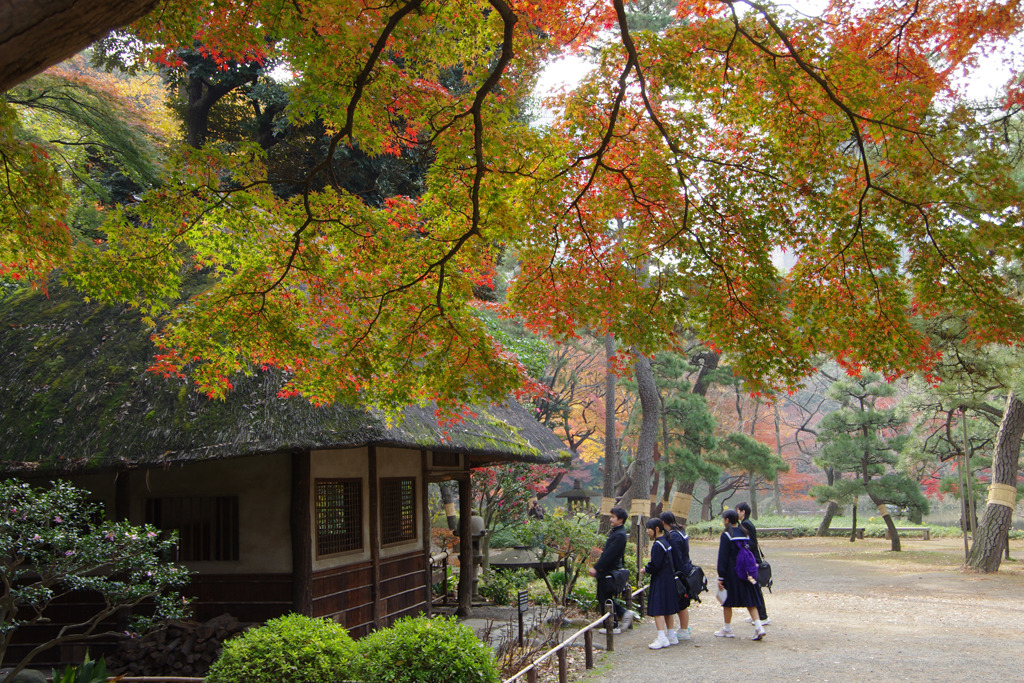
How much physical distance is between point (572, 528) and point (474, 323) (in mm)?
5186

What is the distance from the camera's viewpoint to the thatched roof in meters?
7.10

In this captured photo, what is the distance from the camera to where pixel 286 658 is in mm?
5324

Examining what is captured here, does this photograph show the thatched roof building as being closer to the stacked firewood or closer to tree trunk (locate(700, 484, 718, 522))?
the stacked firewood

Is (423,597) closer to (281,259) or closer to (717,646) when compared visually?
(717,646)

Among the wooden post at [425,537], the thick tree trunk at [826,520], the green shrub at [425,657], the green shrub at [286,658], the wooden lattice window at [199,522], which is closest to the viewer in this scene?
the green shrub at [425,657]

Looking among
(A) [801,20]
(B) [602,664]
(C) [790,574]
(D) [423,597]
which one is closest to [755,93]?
(A) [801,20]

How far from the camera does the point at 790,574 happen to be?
56.6ft

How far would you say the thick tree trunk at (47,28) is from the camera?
2543mm

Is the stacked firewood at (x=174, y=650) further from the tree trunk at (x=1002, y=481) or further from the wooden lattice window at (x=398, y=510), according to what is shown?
the tree trunk at (x=1002, y=481)

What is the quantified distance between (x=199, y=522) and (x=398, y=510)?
272cm

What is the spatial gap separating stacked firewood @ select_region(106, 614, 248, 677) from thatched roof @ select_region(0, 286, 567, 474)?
1.62 m

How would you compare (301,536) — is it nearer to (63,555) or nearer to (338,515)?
(338,515)

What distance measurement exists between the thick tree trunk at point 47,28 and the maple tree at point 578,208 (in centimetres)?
275

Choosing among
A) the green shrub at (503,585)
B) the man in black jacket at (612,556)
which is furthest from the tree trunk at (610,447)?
the man in black jacket at (612,556)
